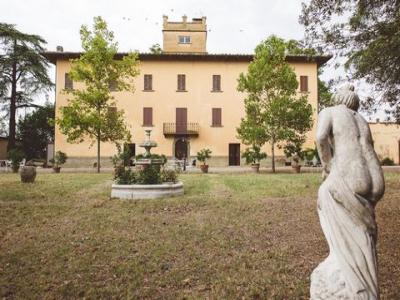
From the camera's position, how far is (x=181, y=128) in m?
28.6

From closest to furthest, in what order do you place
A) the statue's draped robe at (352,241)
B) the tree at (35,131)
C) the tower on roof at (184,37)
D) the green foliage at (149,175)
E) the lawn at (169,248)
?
1. the statue's draped robe at (352,241)
2. the lawn at (169,248)
3. the green foliage at (149,175)
4. the tower on roof at (184,37)
5. the tree at (35,131)

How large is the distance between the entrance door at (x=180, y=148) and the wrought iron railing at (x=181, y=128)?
41.7 inches

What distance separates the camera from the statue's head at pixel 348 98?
2420mm

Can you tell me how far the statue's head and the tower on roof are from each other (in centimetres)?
3111

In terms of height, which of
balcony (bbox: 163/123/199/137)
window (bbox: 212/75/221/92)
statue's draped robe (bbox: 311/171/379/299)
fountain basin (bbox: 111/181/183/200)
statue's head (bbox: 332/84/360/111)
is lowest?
fountain basin (bbox: 111/181/183/200)

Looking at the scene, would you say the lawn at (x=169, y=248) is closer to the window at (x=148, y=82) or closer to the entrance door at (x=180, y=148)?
the entrance door at (x=180, y=148)

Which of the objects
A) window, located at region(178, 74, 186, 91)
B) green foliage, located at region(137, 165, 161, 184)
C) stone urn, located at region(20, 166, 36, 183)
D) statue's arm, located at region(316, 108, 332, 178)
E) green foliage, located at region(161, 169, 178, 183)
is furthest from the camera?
window, located at region(178, 74, 186, 91)

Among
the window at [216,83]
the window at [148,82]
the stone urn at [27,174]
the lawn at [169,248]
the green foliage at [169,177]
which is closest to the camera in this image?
the lawn at [169,248]

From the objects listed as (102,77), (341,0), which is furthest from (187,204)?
(102,77)

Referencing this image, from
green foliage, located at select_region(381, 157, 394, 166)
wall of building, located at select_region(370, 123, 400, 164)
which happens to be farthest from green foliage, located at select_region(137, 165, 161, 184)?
wall of building, located at select_region(370, 123, 400, 164)

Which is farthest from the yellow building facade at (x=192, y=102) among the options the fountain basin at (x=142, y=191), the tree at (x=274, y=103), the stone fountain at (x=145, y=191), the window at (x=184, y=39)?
the fountain basin at (x=142, y=191)

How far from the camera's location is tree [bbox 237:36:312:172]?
20.0 metres

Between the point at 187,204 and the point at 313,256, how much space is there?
14.6ft

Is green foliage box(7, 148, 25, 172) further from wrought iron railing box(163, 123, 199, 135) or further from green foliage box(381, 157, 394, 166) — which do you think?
green foliage box(381, 157, 394, 166)
